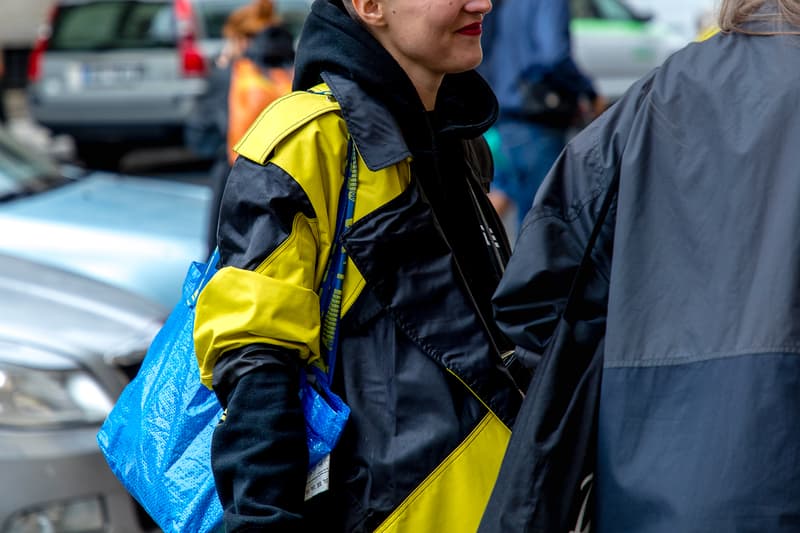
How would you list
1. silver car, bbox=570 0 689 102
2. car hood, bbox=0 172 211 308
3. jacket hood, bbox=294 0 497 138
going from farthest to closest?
silver car, bbox=570 0 689 102
car hood, bbox=0 172 211 308
jacket hood, bbox=294 0 497 138

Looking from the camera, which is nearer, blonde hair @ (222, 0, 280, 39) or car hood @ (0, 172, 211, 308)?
car hood @ (0, 172, 211, 308)

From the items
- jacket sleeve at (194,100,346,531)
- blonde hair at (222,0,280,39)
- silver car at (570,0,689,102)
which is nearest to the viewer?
jacket sleeve at (194,100,346,531)

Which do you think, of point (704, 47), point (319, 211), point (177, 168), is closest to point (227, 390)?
point (319, 211)

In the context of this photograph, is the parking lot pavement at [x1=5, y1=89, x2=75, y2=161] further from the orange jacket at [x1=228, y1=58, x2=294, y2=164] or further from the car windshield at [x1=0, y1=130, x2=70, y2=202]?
the orange jacket at [x1=228, y1=58, x2=294, y2=164]

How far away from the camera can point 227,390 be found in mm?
1797

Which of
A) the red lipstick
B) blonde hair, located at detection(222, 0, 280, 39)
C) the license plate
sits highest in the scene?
the red lipstick

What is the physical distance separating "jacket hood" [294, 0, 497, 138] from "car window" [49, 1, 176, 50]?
9.40m

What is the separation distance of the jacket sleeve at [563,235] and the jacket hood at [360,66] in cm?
41

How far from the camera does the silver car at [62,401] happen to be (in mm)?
3008

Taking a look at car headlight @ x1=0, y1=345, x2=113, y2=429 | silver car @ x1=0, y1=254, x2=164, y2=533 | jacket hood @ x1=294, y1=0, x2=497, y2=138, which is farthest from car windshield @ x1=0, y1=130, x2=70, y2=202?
jacket hood @ x1=294, y1=0, x2=497, y2=138

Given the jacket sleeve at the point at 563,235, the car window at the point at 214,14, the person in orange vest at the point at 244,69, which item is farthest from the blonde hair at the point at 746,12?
the car window at the point at 214,14

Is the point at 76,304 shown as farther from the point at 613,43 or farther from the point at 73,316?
the point at 613,43

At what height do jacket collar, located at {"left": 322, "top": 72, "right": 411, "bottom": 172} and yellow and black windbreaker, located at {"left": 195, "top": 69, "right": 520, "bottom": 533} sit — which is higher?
jacket collar, located at {"left": 322, "top": 72, "right": 411, "bottom": 172}

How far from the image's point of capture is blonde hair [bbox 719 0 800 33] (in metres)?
1.46
